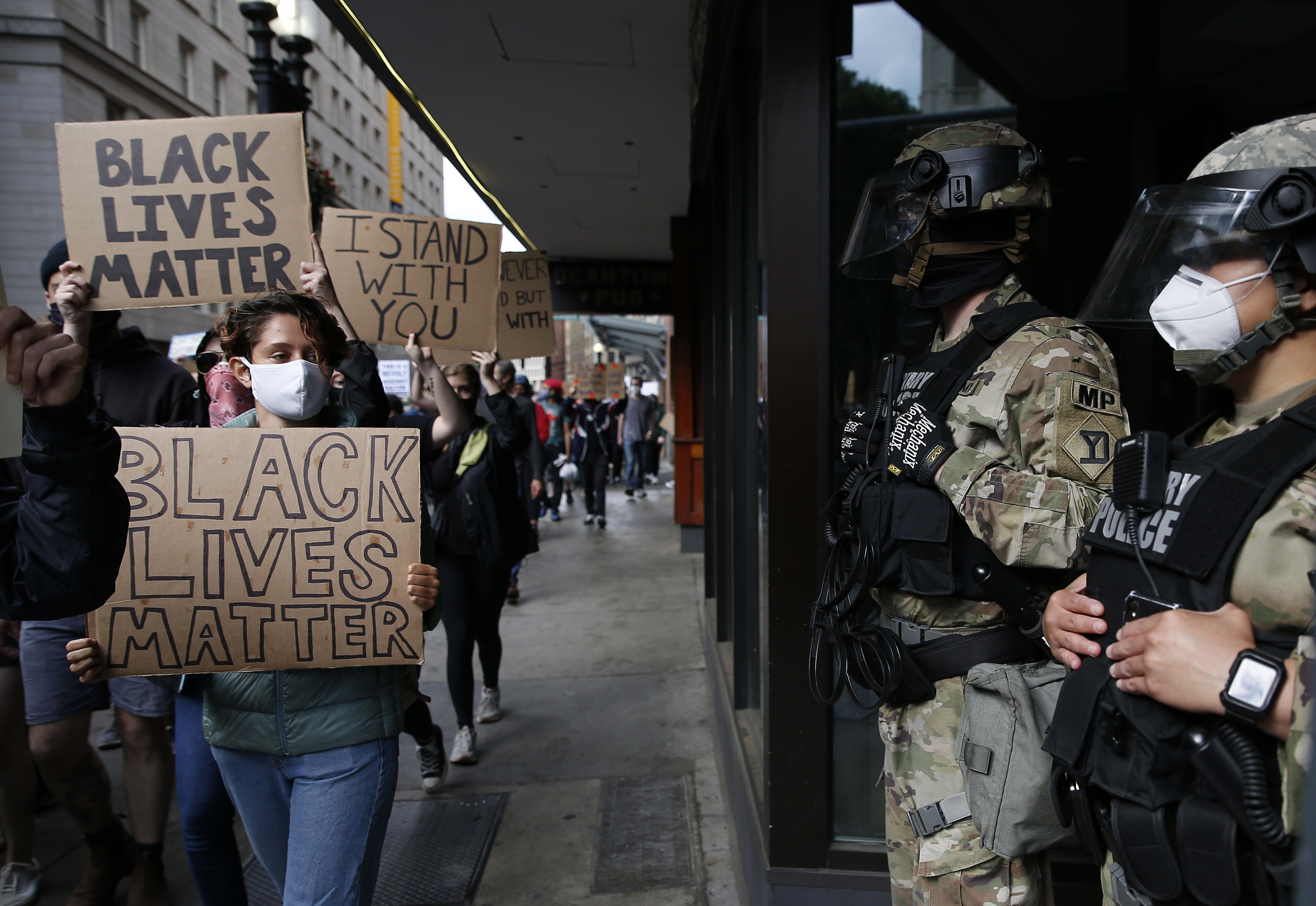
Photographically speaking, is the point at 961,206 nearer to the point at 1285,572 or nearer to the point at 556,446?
the point at 1285,572

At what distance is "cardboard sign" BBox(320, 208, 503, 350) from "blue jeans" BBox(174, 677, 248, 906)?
147 centimetres

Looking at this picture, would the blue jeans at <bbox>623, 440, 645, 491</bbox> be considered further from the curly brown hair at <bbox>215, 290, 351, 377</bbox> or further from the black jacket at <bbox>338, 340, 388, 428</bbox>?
the curly brown hair at <bbox>215, 290, 351, 377</bbox>

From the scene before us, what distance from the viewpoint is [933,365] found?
1.81 metres

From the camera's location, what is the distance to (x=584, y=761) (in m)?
4.02

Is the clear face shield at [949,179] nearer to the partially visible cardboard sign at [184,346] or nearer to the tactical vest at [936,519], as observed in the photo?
the tactical vest at [936,519]

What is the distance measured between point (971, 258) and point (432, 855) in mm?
2964

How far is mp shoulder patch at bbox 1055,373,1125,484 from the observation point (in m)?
1.52

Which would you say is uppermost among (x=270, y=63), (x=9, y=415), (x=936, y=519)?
(x=270, y=63)

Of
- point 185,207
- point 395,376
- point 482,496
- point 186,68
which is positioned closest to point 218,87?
point 186,68

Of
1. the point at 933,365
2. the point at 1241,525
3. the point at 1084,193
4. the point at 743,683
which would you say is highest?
the point at 1084,193

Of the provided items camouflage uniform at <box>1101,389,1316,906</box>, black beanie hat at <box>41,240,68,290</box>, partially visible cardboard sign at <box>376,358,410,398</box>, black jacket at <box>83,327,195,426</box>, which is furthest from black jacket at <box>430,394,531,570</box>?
partially visible cardboard sign at <box>376,358,410,398</box>

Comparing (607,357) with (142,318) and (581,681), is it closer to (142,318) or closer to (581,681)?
(142,318)

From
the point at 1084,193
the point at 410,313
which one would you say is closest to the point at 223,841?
the point at 410,313

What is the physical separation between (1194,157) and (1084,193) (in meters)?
0.44
